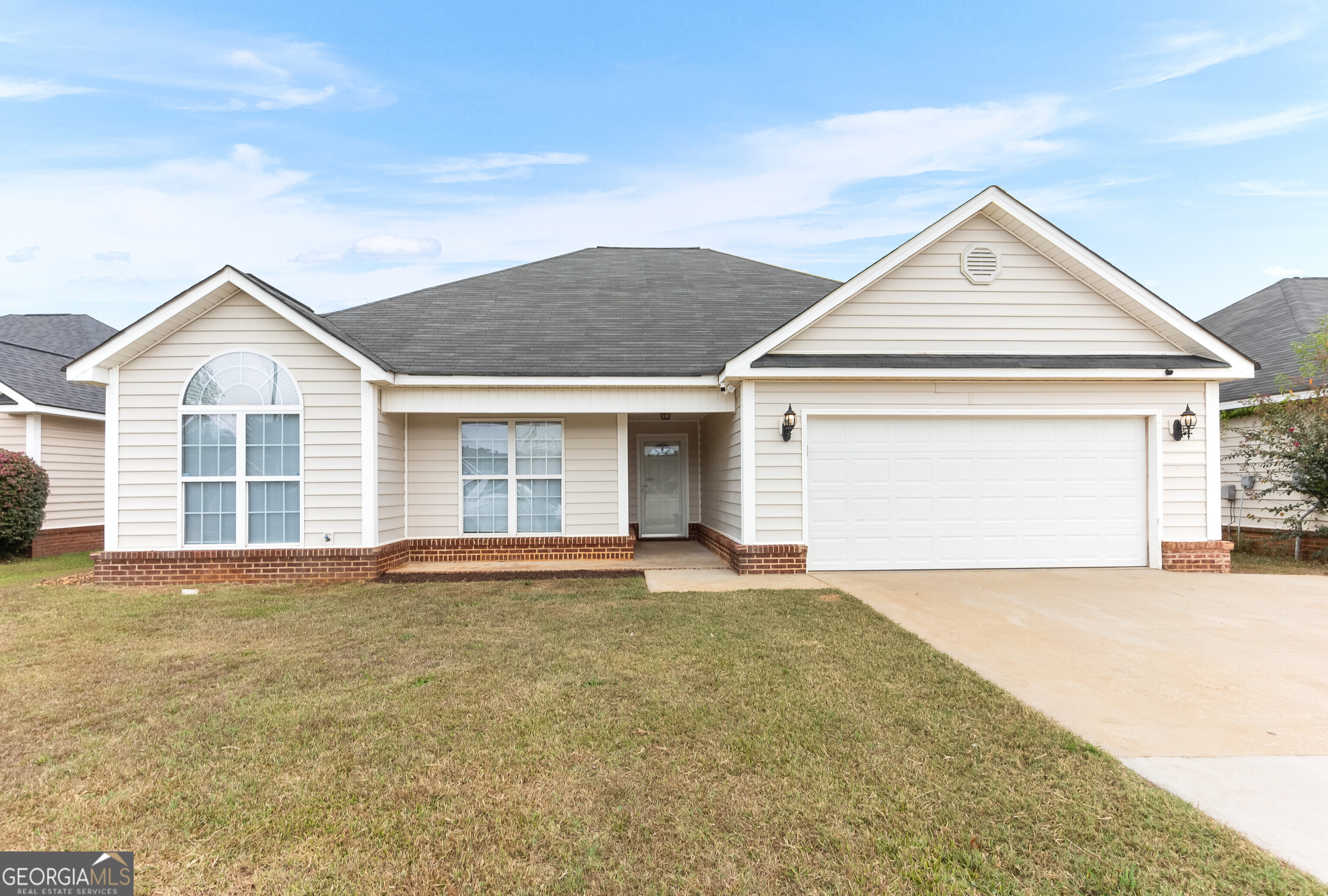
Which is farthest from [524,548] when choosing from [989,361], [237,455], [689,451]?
[989,361]

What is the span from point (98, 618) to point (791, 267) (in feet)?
47.8

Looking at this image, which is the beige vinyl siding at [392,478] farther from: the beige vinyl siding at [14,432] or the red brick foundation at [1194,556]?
the red brick foundation at [1194,556]

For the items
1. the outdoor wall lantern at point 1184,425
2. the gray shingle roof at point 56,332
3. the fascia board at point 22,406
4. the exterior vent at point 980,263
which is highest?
the gray shingle roof at point 56,332

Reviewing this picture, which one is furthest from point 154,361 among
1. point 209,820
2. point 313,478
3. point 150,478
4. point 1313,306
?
point 1313,306

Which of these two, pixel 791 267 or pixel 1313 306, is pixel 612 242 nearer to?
pixel 791 267

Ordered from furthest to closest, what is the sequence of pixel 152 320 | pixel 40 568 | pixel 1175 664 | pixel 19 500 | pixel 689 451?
pixel 689 451, pixel 19 500, pixel 40 568, pixel 152 320, pixel 1175 664

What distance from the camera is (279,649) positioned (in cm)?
569

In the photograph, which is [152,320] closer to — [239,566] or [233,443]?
[233,443]

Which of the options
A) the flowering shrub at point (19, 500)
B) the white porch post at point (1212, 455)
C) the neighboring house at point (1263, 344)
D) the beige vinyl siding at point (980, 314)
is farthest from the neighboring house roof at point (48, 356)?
the neighboring house at point (1263, 344)

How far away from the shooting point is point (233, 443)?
362 inches

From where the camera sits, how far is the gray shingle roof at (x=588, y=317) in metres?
10.1

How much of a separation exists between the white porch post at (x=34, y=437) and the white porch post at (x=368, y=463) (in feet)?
27.8

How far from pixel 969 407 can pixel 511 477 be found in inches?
286

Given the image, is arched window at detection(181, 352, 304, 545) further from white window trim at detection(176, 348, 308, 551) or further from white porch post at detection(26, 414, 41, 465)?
white porch post at detection(26, 414, 41, 465)
